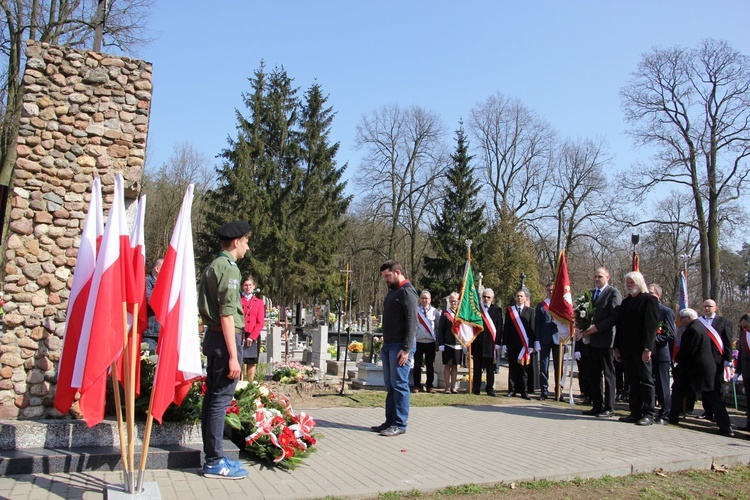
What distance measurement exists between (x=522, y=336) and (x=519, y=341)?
0.12 meters

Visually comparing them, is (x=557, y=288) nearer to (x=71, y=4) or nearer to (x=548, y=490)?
(x=548, y=490)

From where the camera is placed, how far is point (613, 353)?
383 inches

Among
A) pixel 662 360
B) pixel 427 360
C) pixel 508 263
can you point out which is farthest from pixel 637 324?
pixel 508 263

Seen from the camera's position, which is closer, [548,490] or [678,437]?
[548,490]

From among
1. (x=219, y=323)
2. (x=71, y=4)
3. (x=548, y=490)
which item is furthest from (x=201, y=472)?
(x=71, y=4)

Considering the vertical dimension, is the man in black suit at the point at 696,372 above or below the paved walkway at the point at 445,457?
above

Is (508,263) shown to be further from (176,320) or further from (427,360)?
(176,320)

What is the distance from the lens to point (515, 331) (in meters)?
11.8

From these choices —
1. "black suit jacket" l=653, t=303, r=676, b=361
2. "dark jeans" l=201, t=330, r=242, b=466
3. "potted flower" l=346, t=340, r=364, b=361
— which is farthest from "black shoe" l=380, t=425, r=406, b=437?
"potted flower" l=346, t=340, r=364, b=361

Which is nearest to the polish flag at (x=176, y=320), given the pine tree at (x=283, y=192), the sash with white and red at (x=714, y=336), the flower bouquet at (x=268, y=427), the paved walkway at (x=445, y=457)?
the paved walkway at (x=445, y=457)

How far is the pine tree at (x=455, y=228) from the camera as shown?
43.0 metres

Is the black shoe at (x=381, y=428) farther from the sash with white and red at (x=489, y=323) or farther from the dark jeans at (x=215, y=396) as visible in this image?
the sash with white and red at (x=489, y=323)

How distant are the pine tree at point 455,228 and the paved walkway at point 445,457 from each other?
33.5 metres

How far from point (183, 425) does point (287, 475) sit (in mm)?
1126
